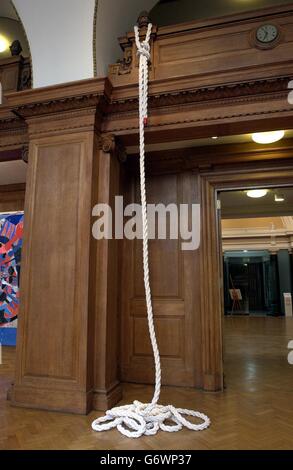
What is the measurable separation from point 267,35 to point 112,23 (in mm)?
1573

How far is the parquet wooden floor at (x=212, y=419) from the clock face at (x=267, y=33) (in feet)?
10.1

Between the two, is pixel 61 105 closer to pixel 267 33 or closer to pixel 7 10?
pixel 267 33

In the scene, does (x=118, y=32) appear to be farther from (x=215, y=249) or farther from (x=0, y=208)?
(x=0, y=208)

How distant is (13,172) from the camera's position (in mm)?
4645

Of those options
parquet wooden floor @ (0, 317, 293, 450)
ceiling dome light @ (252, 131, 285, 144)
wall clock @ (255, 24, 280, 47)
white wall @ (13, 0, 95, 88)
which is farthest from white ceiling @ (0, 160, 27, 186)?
wall clock @ (255, 24, 280, 47)

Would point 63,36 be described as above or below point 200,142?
above

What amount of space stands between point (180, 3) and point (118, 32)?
4.24 feet

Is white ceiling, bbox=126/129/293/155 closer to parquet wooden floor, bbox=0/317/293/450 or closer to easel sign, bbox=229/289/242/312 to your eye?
parquet wooden floor, bbox=0/317/293/450

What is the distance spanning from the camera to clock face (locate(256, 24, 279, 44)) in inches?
107

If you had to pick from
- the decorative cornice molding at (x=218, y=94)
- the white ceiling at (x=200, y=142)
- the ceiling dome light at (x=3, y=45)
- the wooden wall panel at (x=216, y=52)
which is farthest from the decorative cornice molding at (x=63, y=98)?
the ceiling dome light at (x=3, y=45)

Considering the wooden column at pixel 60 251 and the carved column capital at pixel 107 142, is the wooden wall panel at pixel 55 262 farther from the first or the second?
the carved column capital at pixel 107 142

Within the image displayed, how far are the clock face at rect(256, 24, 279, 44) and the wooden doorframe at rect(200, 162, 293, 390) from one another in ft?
3.99

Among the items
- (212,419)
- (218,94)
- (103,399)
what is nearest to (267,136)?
(218,94)
